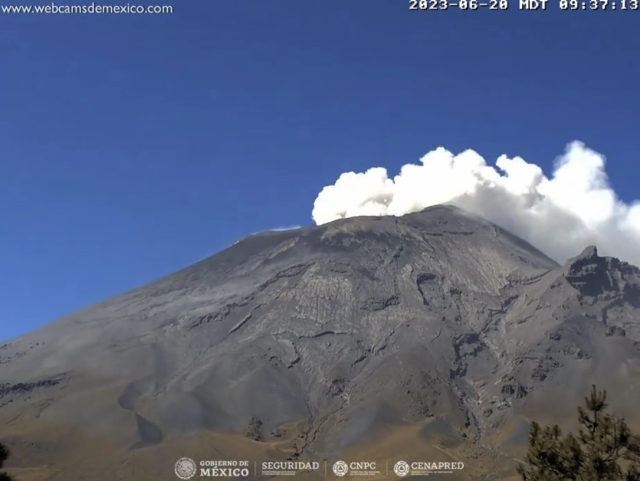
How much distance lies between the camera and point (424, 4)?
165 feet

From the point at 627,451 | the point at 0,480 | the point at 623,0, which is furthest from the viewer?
the point at 623,0

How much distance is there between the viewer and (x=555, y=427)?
26.2m

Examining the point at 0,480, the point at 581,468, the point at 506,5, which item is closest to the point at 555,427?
the point at 581,468

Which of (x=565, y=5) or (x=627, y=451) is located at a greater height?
(x=565, y=5)

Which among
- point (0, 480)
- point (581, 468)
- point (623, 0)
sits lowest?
point (581, 468)

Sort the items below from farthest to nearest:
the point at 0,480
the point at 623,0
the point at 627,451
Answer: the point at 623,0
the point at 627,451
the point at 0,480

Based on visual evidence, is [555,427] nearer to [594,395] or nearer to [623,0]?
[594,395]

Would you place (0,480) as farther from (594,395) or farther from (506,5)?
(506,5)

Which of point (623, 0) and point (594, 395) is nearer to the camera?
point (594, 395)

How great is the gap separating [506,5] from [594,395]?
30399 mm

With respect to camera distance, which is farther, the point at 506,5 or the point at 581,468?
the point at 506,5

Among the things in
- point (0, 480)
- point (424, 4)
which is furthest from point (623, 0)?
point (0, 480)

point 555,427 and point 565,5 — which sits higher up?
point 565,5

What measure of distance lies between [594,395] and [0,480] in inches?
671
